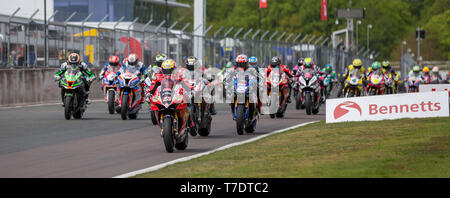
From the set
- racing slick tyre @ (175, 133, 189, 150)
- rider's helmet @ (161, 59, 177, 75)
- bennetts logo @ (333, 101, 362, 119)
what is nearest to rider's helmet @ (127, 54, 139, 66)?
bennetts logo @ (333, 101, 362, 119)

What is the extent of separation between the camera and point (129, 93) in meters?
21.9

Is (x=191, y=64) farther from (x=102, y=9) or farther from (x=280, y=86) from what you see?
(x=102, y=9)

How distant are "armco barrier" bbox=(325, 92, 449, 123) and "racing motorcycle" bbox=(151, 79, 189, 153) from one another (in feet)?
19.5

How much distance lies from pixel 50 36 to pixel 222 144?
15.9 meters

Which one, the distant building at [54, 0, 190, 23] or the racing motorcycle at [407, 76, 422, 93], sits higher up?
the distant building at [54, 0, 190, 23]

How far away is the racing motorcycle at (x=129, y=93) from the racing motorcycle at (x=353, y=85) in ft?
26.1

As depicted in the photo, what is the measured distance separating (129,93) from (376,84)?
9.09 m

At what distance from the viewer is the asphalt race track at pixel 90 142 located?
474 inches

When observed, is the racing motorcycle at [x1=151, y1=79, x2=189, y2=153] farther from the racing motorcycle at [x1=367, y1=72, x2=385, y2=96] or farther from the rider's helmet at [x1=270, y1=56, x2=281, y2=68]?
the racing motorcycle at [x1=367, y1=72, x2=385, y2=96]

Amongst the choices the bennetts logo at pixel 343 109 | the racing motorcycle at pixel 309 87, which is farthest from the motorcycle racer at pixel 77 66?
the bennetts logo at pixel 343 109

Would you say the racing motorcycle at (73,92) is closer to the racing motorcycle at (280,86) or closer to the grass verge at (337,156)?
the racing motorcycle at (280,86)

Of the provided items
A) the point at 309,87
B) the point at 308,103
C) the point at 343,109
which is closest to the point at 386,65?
the point at 308,103

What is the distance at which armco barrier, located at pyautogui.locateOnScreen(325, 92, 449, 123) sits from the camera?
19609 millimetres
